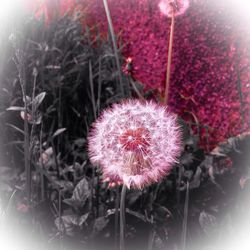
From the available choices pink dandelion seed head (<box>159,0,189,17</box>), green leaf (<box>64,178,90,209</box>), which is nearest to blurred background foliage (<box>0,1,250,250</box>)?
green leaf (<box>64,178,90,209</box>)

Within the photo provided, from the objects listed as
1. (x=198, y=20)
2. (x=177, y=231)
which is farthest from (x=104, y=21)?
(x=177, y=231)

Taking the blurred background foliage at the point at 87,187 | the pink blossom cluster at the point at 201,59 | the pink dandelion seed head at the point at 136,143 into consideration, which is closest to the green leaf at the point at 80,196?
the blurred background foliage at the point at 87,187

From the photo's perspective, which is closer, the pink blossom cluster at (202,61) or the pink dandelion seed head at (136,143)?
the pink dandelion seed head at (136,143)

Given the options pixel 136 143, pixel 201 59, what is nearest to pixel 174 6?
pixel 201 59

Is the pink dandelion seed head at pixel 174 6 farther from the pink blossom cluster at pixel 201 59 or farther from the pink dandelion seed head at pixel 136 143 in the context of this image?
the pink dandelion seed head at pixel 136 143

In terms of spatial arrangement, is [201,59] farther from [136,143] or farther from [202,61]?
[136,143]

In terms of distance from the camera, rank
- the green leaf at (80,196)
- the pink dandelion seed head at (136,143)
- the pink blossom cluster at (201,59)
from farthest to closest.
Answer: the pink blossom cluster at (201,59)
the green leaf at (80,196)
the pink dandelion seed head at (136,143)

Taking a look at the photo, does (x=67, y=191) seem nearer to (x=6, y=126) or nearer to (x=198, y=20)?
(x=6, y=126)
